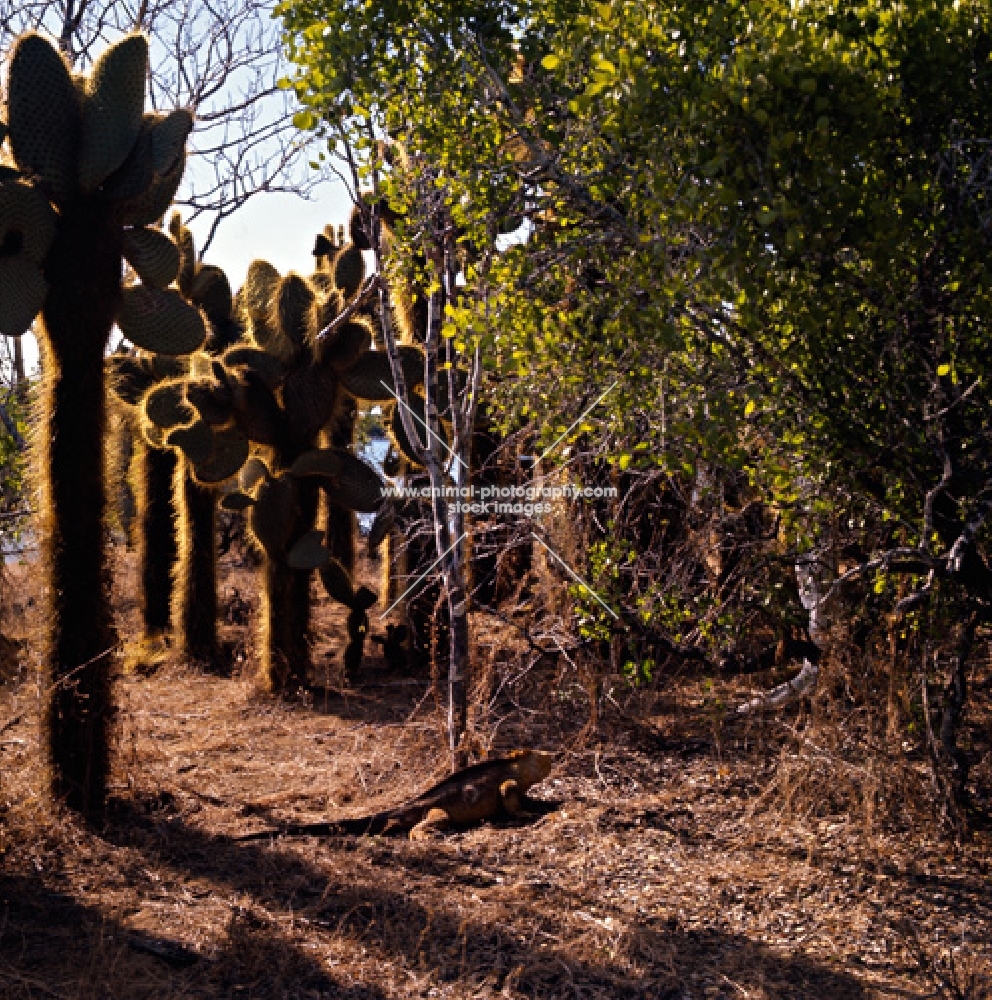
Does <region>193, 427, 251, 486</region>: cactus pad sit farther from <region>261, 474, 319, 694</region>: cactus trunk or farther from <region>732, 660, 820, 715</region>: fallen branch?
<region>732, 660, 820, 715</region>: fallen branch

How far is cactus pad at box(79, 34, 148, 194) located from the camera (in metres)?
5.69

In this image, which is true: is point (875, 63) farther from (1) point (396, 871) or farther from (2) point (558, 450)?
(1) point (396, 871)

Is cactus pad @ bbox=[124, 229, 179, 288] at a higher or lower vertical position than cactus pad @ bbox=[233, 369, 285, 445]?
higher

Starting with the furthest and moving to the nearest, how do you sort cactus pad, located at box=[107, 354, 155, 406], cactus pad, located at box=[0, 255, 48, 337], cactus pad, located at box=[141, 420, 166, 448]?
1. cactus pad, located at box=[107, 354, 155, 406]
2. cactus pad, located at box=[141, 420, 166, 448]
3. cactus pad, located at box=[0, 255, 48, 337]

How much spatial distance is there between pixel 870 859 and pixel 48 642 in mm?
3938

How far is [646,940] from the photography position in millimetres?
4207

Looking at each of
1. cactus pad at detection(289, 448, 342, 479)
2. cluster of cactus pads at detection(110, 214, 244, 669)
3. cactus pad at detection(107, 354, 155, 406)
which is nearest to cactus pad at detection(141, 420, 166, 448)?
cluster of cactus pads at detection(110, 214, 244, 669)

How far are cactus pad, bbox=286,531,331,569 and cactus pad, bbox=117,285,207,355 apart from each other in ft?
8.22

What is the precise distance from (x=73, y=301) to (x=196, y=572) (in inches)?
183

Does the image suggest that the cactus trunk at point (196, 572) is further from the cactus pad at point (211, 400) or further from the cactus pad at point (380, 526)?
the cactus pad at point (380, 526)

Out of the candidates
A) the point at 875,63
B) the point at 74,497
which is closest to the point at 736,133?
the point at 875,63

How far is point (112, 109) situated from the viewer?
5.84 meters

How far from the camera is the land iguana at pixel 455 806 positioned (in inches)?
220

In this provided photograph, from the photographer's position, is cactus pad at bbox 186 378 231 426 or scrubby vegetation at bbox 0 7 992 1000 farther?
cactus pad at bbox 186 378 231 426
